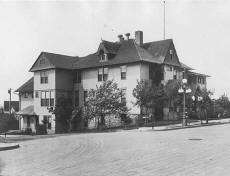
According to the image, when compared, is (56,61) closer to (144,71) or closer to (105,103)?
(144,71)

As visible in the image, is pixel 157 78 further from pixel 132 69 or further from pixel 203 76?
pixel 203 76

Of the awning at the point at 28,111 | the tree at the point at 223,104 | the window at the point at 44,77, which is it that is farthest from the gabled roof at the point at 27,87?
the tree at the point at 223,104

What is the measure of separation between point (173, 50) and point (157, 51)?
249 centimetres

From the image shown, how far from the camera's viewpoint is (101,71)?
49469 mm

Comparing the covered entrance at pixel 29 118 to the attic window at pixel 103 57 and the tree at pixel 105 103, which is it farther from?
the tree at pixel 105 103

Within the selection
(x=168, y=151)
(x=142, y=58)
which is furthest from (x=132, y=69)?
(x=168, y=151)

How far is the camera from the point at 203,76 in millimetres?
60531

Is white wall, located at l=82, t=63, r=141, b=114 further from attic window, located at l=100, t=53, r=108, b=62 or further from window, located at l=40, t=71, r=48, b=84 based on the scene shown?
window, located at l=40, t=71, r=48, b=84

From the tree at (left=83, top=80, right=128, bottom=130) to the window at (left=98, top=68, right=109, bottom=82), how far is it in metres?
4.69

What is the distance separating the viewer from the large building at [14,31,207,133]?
4602cm

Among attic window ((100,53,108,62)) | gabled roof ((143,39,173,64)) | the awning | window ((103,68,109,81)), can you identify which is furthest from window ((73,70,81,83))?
gabled roof ((143,39,173,64))

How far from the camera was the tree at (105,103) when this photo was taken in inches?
1661

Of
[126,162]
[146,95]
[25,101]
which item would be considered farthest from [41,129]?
[126,162]

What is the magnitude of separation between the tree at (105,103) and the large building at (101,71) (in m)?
2.57
